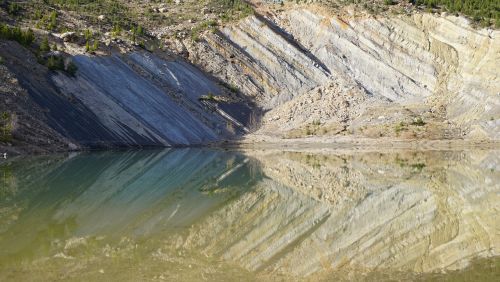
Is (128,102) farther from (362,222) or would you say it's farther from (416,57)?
(362,222)

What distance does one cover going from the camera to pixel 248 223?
53.3ft

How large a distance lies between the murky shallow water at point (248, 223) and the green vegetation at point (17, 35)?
18129mm

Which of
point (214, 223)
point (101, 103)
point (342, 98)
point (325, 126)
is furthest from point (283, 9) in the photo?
point (214, 223)

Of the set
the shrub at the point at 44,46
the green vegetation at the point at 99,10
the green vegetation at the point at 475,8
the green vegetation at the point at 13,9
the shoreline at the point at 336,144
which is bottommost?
the shoreline at the point at 336,144

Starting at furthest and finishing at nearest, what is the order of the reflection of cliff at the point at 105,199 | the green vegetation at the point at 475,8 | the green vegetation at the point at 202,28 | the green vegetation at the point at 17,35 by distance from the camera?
the green vegetation at the point at 202,28, the green vegetation at the point at 475,8, the green vegetation at the point at 17,35, the reflection of cliff at the point at 105,199

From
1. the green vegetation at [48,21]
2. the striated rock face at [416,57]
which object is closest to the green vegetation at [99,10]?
the green vegetation at [48,21]

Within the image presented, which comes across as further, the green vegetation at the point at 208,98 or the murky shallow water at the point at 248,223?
the green vegetation at the point at 208,98

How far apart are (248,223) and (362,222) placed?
3.47m

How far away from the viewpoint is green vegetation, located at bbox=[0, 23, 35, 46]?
142ft

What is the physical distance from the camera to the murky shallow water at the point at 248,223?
37.5ft

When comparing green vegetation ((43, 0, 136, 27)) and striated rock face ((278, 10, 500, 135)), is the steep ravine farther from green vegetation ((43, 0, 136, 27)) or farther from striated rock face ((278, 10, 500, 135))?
green vegetation ((43, 0, 136, 27))

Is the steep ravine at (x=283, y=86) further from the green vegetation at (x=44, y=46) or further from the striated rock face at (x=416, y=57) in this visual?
the green vegetation at (x=44, y=46)

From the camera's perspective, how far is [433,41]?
5603 cm

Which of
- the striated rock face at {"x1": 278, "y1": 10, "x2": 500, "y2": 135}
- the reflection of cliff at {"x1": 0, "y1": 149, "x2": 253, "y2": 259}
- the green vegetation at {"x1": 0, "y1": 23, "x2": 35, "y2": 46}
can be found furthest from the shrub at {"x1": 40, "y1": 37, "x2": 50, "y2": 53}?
the striated rock face at {"x1": 278, "y1": 10, "x2": 500, "y2": 135}
